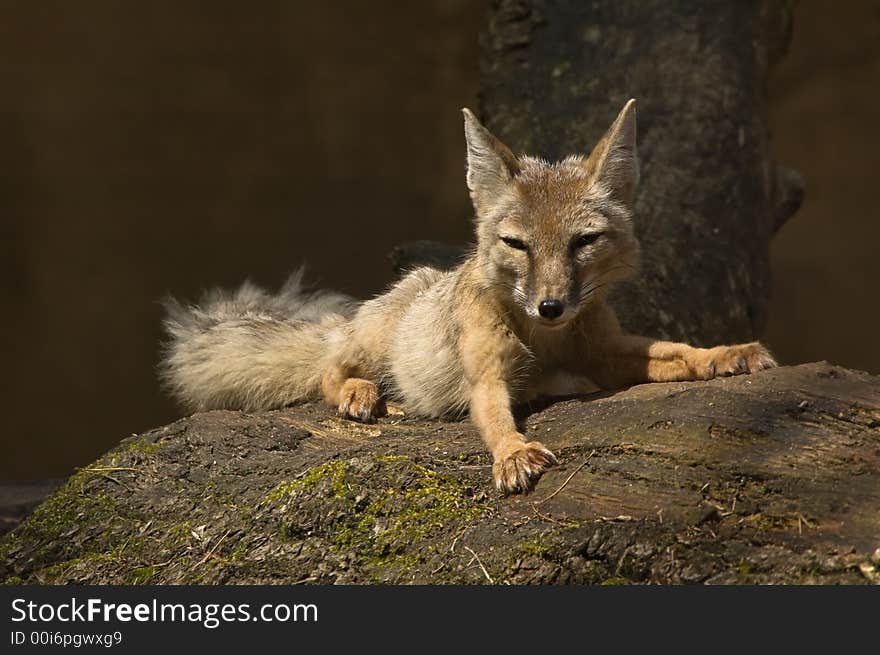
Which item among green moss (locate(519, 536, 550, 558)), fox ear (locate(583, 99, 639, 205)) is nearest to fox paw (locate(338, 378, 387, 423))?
fox ear (locate(583, 99, 639, 205))

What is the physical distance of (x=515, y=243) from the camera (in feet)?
13.6

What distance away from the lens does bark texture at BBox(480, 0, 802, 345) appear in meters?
6.95

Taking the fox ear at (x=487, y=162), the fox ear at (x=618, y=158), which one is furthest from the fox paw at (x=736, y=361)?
the fox ear at (x=487, y=162)

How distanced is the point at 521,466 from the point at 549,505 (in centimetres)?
19

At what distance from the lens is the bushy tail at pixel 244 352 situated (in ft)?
19.0

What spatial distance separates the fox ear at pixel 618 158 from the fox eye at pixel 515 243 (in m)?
0.42

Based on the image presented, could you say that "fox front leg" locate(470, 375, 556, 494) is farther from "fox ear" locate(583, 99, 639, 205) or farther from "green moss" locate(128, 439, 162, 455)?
"green moss" locate(128, 439, 162, 455)

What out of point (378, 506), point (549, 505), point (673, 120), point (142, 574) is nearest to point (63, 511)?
point (142, 574)

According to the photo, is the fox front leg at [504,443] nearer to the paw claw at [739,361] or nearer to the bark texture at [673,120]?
the paw claw at [739,361]

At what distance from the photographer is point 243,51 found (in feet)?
28.0

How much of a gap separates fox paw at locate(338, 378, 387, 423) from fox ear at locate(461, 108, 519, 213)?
Answer: 1.19 m

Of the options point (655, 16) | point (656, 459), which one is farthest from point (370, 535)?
point (655, 16)

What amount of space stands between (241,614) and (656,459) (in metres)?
1.35

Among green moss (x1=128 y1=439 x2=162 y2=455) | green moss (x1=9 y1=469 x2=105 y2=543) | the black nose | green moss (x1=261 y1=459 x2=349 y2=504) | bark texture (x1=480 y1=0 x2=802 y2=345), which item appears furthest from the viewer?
bark texture (x1=480 y1=0 x2=802 y2=345)
